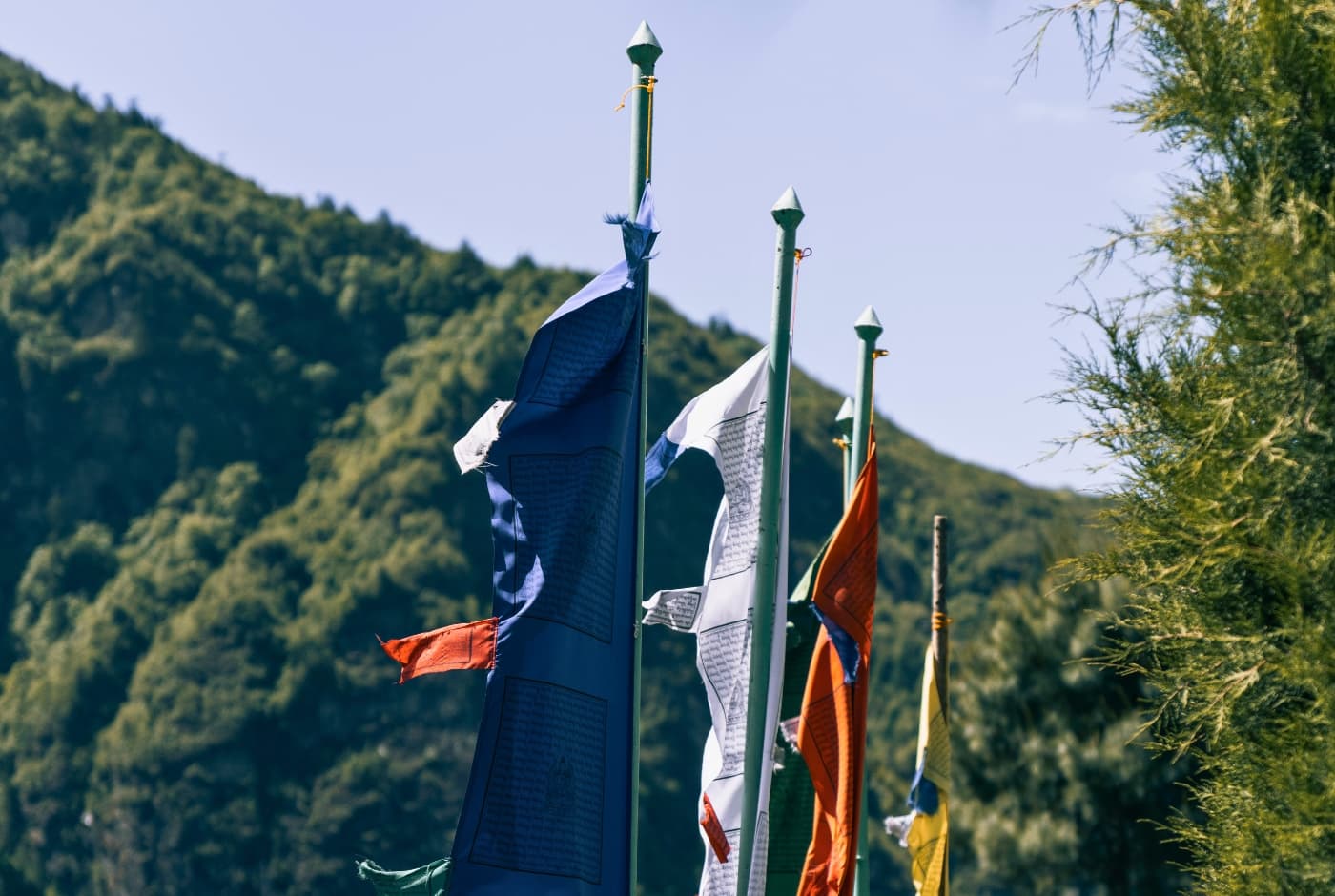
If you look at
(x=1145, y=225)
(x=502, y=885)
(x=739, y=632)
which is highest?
(x=1145, y=225)

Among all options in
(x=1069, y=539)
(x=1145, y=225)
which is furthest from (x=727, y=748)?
(x=1069, y=539)

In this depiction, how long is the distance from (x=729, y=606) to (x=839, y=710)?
0.87m

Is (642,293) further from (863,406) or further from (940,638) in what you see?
(940,638)

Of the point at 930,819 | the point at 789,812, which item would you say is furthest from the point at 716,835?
the point at 930,819

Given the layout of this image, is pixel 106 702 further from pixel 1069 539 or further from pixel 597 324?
pixel 597 324

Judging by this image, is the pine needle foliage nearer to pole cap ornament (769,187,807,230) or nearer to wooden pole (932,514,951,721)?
pole cap ornament (769,187,807,230)

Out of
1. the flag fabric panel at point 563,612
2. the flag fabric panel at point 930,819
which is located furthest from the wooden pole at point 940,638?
the flag fabric panel at point 563,612

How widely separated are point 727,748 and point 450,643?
5.27 feet

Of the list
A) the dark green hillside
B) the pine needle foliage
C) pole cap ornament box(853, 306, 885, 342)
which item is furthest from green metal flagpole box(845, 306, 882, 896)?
the dark green hillside

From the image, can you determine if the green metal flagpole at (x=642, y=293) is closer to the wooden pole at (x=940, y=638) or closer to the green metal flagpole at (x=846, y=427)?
the green metal flagpole at (x=846, y=427)

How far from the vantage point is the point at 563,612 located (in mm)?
7375

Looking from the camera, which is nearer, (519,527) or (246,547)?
(519,527)

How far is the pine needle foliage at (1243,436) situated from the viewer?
25.3ft

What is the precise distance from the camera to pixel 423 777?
277 feet
